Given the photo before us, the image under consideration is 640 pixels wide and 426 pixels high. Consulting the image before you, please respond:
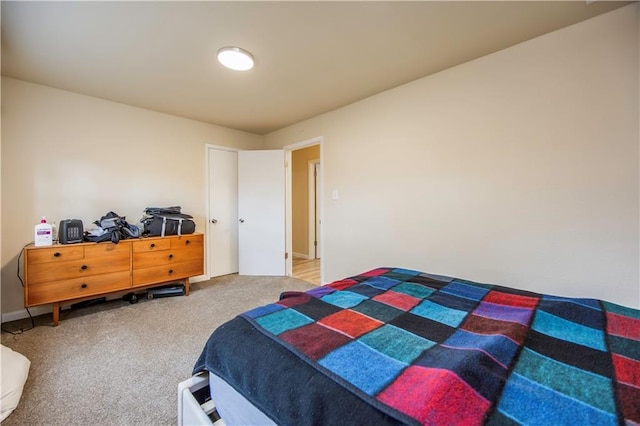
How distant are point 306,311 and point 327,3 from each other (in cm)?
174

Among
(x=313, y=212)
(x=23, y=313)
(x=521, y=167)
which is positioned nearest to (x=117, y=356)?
(x=23, y=313)

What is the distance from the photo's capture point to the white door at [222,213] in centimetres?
392

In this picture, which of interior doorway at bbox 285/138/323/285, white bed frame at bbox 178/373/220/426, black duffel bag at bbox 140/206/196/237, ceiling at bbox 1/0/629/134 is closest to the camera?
white bed frame at bbox 178/373/220/426

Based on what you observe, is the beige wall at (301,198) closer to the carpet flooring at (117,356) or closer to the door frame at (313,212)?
the door frame at (313,212)

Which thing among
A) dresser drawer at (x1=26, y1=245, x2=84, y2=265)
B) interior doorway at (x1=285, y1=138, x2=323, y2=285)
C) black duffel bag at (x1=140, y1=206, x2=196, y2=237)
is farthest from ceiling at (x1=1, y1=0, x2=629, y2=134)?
interior doorway at (x1=285, y1=138, x2=323, y2=285)

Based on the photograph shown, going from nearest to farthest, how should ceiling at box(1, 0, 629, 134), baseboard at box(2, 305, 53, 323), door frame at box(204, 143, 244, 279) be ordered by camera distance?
1. ceiling at box(1, 0, 629, 134)
2. baseboard at box(2, 305, 53, 323)
3. door frame at box(204, 143, 244, 279)

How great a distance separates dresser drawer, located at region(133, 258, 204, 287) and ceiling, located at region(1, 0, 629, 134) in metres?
1.91

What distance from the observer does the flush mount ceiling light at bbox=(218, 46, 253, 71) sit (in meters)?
2.02

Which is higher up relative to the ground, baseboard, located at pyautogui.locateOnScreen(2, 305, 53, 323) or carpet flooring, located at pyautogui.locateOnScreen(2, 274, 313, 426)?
A: baseboard, located at pyautogui.locateOnScreen(2, 305, 53, 323)

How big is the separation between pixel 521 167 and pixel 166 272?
3.57 metres

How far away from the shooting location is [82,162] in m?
2.86

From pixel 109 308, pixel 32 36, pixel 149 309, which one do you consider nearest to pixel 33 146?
pixel 32 36

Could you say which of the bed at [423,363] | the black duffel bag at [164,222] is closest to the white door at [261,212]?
the black duffel bag at [164,222]

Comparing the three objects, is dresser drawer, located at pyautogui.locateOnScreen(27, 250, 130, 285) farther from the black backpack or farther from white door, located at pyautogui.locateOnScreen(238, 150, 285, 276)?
white door, located at pyautogui.locateOnScreen(238, 150, 285, 276)
